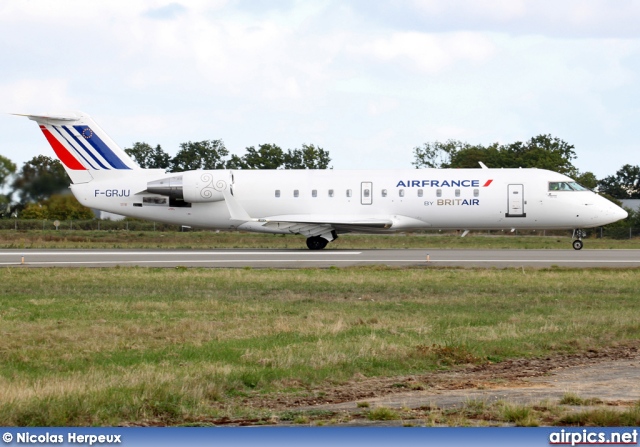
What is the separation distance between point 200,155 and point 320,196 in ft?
181

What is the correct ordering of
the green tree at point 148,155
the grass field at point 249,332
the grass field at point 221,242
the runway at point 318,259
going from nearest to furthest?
1. the grass field at point 249,332
2. the runway at point 318,259
3. the grass field at point 221,242
4. the green tree at point 148,155

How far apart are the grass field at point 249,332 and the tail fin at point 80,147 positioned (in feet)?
49.4

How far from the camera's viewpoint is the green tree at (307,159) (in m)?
93.1

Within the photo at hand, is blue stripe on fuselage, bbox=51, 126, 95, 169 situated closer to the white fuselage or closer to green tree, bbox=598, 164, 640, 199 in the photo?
the white fuselage

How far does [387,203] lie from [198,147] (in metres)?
57.1

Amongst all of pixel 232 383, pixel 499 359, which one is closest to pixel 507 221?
pixel 499 359

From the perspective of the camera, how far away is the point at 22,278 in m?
26.7

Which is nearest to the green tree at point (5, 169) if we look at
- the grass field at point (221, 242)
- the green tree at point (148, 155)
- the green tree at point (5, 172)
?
the green tree at point (5, 172)

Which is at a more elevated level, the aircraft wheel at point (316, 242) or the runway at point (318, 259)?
the aircraft wheel at point (316, 242)

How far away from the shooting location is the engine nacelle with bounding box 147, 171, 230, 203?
136 feet

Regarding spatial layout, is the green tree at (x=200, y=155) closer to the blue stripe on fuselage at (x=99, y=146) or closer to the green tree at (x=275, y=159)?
the green tree at (x=275, y=159)

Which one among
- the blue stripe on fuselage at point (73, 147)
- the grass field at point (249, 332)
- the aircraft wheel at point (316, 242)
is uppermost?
the blue stripe on fuselage at point (73, 147)

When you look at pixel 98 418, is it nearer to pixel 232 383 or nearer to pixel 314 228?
pixel 232 383

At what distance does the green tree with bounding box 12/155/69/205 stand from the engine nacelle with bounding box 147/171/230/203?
4.98 metres
